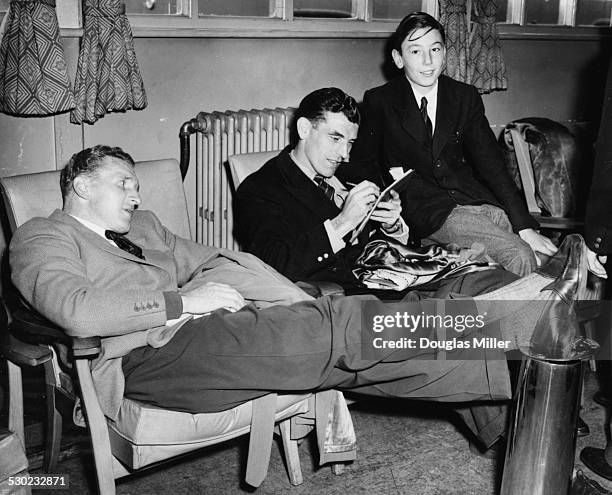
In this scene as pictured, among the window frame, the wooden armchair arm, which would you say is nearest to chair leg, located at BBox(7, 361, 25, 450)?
the wooden armchair arm

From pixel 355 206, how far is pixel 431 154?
0.68 m

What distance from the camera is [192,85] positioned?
150 inches

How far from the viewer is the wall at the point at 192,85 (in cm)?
335

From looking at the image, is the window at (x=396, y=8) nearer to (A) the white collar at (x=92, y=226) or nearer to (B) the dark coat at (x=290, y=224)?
(B) the dark coat at (x=290, y=224)

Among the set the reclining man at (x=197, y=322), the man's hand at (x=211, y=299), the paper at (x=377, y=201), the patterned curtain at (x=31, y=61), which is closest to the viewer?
the reclining man at (x=197, y=322)

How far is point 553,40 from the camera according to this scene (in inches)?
213

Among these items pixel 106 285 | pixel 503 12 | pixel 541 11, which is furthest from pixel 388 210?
pixel 541 11

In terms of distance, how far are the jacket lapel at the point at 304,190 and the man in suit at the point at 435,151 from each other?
0.31m

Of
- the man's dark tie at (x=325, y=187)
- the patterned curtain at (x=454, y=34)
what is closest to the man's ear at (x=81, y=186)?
the man's dark tie at (x=325, y=187)

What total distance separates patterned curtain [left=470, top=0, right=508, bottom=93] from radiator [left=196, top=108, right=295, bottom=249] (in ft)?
4.38

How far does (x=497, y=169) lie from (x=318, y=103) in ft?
2.97

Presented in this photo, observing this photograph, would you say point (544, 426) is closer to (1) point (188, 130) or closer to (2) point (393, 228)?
(2) point (393, 228)

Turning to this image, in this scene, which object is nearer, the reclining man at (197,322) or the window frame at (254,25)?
the reclining man at (197,322)

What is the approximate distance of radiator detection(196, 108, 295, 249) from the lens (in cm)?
373
